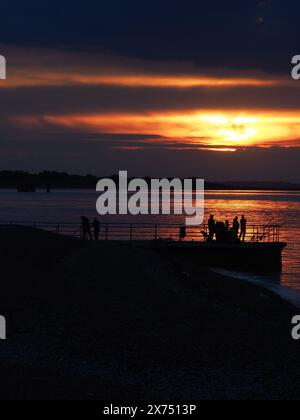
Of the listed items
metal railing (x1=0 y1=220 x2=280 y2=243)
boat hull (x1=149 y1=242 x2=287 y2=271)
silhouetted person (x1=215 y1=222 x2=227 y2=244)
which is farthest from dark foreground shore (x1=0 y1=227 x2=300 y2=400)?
metal railing (x1=0 y1=220 x2=280 y2=243)

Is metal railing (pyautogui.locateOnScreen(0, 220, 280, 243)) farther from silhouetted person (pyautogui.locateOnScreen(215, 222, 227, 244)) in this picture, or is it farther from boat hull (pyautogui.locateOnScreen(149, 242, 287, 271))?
boat hull (pyautogui.locateOnScreen(149, 242, 287, 271))

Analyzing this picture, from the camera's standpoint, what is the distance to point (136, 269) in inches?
938

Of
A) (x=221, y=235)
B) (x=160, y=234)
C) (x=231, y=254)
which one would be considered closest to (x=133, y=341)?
(x=231, y=254)

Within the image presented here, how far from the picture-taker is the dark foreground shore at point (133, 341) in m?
10.1

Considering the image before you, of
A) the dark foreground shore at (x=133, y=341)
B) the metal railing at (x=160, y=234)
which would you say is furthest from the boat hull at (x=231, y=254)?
→ the dark foreground shore at (x=133, y=341)

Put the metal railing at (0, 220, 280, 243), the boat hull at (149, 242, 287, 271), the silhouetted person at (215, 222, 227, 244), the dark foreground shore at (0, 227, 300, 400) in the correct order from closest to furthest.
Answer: the dark foreground shore at (0, 227, 300, 400) < the boat hull at (149, 242, 287, 271) < the silhouetted person at (215, 222, 227, 244) < the metal railing at (0, 220, 280, 243)

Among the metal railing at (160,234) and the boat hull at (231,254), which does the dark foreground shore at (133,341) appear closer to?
the boat hull at (231,254)

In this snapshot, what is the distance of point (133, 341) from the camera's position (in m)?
12.6

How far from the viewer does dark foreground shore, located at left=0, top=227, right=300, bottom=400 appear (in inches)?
396

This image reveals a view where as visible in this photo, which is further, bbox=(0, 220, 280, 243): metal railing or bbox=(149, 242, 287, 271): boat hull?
bbox=(0, 220, 280, 243): metal railing

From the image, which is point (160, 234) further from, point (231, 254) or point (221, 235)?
point (231, 254)

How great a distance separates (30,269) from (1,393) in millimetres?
13543

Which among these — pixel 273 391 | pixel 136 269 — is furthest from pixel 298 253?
pixel 273 391
